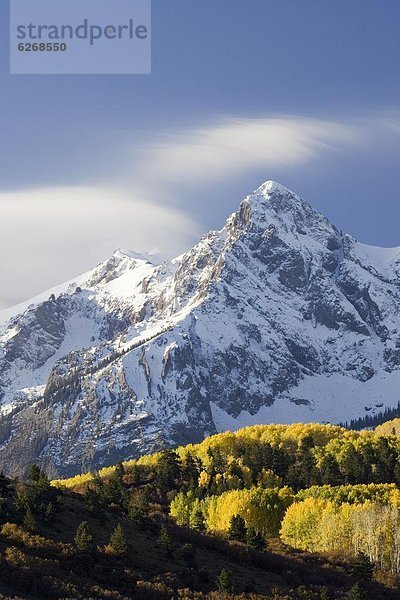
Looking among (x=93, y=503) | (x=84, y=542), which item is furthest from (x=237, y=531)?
(x=84, y=542)

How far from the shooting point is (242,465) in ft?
581

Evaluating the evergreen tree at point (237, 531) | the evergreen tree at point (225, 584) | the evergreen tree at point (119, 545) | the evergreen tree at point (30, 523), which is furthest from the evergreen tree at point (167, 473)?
the evergreen tree at point (225, 584)

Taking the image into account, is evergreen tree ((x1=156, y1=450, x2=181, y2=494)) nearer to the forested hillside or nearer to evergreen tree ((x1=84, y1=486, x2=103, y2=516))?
the forested hillside

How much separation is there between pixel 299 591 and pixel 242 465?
322ft

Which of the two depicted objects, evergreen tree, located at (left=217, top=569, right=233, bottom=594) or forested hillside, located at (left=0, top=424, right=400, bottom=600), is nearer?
forested hillside, located at (left=0, top=424, right=400, bottom=600)

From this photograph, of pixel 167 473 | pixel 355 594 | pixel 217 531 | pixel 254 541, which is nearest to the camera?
pixel 355 594

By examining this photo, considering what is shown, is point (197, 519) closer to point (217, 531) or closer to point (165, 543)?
point (217, 531)

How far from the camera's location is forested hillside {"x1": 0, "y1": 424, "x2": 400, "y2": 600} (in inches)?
2790

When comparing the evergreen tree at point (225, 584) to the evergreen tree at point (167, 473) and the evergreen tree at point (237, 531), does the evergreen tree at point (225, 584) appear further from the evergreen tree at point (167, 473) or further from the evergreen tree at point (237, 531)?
the evergreen tree at point (167, 473)

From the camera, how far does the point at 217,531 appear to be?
121750mm

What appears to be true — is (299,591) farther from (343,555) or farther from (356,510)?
(356,510)

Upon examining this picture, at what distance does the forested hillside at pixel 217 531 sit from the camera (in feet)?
233

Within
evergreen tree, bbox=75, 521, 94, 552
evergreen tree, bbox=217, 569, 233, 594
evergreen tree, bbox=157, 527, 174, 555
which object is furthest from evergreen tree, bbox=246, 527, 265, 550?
evergreen tree, bbox=75, 521, 94, 552

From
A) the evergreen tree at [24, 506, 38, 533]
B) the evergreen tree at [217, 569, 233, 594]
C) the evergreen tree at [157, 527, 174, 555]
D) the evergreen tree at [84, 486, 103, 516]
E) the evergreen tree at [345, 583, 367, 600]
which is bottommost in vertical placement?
the evergreen tree at [345, 583, 367, 600]
